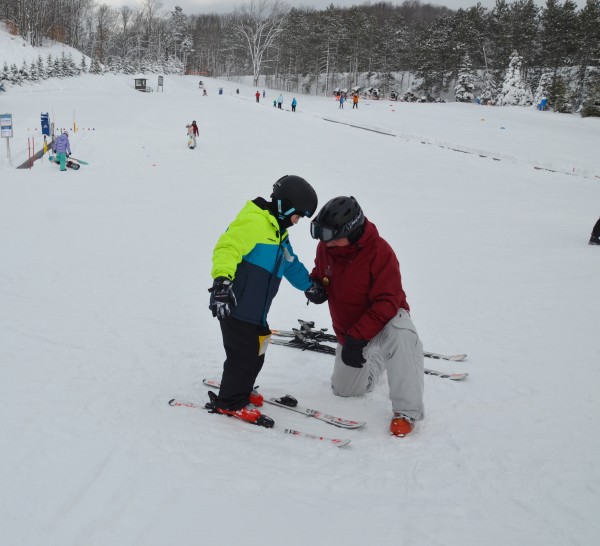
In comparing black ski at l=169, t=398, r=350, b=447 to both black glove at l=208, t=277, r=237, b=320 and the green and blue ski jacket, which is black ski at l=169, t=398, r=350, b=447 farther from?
black glove at l=208, t=277, r=237, b=320

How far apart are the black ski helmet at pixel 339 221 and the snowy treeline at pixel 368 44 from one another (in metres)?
42.8

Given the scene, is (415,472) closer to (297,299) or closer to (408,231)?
(297,299)

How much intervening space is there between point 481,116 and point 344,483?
38319 mm

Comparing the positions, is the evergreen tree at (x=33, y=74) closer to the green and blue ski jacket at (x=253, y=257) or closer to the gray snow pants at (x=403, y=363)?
the green and blue ski jacket at (x=253, y=257)

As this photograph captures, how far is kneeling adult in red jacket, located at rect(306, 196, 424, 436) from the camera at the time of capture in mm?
3424

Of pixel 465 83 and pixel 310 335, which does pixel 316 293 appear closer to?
pixel 310 335

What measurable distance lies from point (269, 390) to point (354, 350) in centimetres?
111

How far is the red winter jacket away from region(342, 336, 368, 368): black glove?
39mm

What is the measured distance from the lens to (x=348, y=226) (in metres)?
3.42

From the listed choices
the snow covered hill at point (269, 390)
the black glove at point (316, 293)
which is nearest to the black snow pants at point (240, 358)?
the snow covered hill at point (269, 390)

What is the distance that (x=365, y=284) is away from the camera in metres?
3.57

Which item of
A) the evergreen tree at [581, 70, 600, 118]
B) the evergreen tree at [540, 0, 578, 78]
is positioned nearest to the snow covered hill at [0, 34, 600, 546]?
the evergreen tree at [581, 70, 600, 118]

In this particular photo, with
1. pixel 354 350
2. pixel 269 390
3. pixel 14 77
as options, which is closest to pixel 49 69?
pixel 14 77

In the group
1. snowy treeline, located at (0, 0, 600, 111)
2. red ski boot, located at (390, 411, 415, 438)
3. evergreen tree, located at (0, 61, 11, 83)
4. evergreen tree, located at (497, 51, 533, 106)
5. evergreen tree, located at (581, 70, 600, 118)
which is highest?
snowy treeline, located at (0, 0, 600, 111)
